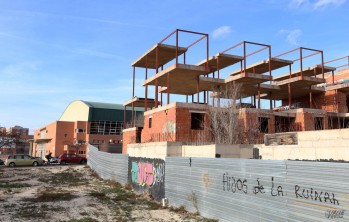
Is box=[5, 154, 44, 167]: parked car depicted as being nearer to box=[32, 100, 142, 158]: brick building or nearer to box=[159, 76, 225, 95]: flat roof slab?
box=[159, 76, 225, 95]: flat roof slab

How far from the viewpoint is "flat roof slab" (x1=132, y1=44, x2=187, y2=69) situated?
2945 centimetres

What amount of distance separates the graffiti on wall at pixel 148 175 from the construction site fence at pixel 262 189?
1.65 m

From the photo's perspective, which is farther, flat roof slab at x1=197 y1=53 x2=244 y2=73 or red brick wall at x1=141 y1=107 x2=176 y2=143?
flat roof slab at x1=197 y1=53 x2=244 y2=73

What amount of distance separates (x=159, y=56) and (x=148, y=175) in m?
16.9

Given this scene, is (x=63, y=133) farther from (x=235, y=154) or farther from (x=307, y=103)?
(x=235, y=154)

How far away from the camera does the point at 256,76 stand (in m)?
30.5

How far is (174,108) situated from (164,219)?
43.4ft

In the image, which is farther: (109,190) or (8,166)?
(8,166)

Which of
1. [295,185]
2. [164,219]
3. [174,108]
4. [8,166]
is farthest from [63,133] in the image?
[295,185]

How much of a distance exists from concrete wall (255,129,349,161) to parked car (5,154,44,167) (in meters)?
32.6

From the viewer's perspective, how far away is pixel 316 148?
1812 cm

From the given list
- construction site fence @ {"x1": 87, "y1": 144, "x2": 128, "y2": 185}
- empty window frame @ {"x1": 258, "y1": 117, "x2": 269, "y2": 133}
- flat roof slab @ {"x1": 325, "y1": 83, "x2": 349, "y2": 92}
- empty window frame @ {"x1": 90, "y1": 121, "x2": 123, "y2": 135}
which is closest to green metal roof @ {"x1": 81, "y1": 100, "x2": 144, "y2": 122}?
empty window frame @ {"x1": 90, "y1": 121, "x2": 123, "y2": 135}

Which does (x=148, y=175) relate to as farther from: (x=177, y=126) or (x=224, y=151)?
(x=177, y=126)

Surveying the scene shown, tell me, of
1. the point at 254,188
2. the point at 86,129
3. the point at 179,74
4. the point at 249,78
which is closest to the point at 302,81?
the point at 249,78
